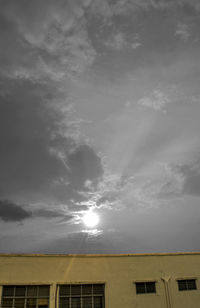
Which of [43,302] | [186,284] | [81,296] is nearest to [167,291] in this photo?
[186,284]

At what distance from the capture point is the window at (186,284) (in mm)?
22858

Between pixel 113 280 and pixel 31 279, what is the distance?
22.2ft

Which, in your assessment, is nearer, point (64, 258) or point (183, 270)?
point (64, 258)

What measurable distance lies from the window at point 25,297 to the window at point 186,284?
11.5 metres

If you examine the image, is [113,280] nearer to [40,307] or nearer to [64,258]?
[64,258]

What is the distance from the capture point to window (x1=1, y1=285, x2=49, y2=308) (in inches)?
782

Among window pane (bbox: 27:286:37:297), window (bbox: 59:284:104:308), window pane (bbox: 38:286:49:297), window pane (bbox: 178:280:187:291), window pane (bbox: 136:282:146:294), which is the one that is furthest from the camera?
window pane (bbox: 178:280:187:291)

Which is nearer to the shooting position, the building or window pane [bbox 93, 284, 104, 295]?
the building

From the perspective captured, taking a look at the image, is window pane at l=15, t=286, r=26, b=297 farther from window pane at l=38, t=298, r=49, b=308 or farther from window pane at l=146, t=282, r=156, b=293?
window pane at l=146, t=282, r=156, b=293

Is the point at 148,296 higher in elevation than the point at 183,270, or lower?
lower

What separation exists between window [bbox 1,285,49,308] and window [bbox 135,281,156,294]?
300 inches

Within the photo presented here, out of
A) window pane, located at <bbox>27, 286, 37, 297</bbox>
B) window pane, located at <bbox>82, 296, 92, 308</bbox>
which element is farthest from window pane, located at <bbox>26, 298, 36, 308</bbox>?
window pane, located at <bbox>82, 296, 92, 308</bbox>

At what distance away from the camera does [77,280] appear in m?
21.5

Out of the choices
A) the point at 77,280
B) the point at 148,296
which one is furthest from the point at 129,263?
the point at 77,280
